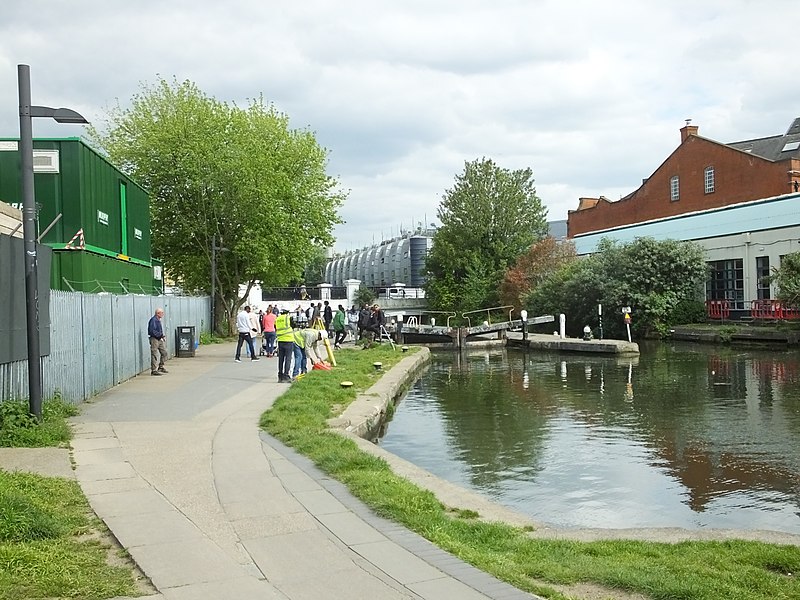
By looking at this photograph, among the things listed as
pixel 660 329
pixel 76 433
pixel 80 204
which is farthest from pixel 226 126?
pixel 76 433

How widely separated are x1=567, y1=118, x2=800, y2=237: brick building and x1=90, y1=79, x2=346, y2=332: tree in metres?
26.2

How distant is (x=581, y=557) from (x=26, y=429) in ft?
23.9

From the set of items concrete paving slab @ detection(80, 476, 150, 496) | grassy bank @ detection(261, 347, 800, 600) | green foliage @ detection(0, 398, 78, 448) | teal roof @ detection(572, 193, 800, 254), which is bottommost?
grassy bank @ detection(261, 347, 800, 600)

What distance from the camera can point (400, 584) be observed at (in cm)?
530

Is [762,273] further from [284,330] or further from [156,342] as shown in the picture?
[156,342]

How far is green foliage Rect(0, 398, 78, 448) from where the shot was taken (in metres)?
9.92

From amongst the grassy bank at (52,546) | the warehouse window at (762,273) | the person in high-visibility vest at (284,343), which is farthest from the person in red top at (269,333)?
the warehouse window at (762,273)

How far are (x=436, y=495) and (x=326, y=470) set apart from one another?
1.38m

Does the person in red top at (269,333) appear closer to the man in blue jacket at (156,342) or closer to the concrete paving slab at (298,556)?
the man in blue jacket at (156,342)

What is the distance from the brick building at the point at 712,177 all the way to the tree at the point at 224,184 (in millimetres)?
26208

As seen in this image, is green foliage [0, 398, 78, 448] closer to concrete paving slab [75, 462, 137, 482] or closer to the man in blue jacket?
concrete paving slab [75, 462, 137, 482]

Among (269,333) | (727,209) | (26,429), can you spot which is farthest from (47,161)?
(727,209)

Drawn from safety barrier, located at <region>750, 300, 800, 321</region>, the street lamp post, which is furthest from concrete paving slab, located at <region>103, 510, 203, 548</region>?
safety barrier, located at <region>750, 300, 800, 321</region>

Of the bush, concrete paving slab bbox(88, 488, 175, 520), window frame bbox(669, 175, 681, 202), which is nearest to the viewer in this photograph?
concrete paving slab bbox(88, 488, 175, 520)
